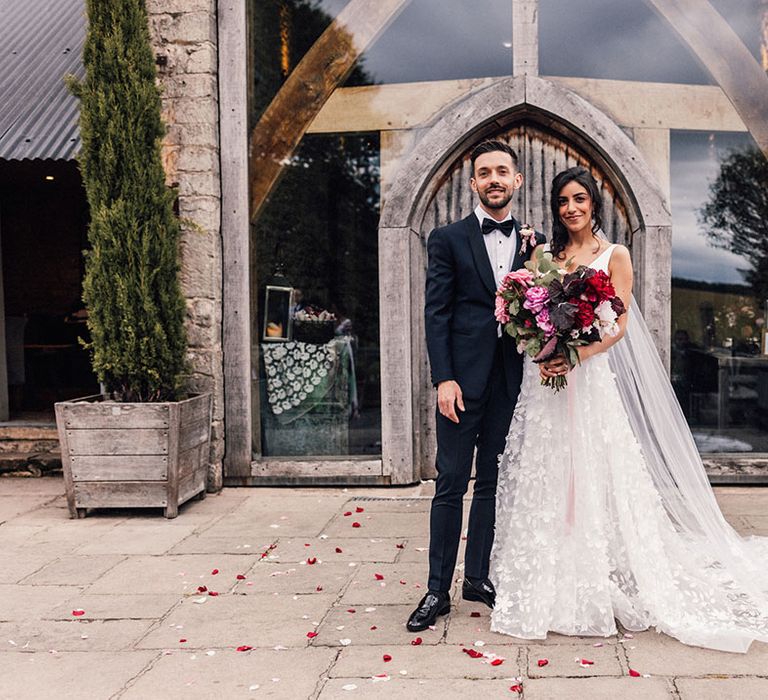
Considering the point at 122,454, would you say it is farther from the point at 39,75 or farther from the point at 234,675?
the point at 39,75

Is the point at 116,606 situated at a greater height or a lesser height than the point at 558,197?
lesser

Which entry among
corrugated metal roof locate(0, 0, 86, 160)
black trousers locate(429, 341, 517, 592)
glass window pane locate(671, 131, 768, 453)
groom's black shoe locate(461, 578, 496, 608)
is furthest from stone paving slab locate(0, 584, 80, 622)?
glass window pane locate(671, 131, 768, 453)

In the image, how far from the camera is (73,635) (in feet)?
11.8

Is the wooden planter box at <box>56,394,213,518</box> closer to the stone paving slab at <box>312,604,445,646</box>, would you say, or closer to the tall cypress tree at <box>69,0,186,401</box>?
the tall cypress tree at <box>69,0,186,401</box>

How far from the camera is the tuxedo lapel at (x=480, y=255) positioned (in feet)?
12.0

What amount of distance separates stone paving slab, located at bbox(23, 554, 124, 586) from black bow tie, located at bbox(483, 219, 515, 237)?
2.63m

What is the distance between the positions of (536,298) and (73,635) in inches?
94.0

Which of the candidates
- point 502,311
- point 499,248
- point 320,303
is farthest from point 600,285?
point 320,303

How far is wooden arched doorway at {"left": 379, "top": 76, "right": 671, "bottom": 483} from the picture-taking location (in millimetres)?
5973

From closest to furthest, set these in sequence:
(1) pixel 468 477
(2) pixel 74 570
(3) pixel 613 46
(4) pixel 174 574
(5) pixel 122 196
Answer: (1) pixel 468 477
(4) pixel 174 574
(2) pixel 74 570
(5) pixel 122 196
(3) pixel 613 46

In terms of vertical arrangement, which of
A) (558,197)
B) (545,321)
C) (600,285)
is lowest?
(545,321)

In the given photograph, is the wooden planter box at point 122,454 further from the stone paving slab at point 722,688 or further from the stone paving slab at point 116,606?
the stone paving slab at point 722,688

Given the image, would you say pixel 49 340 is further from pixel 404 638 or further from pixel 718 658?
pixel 718 658

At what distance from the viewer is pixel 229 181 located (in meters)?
6.21
